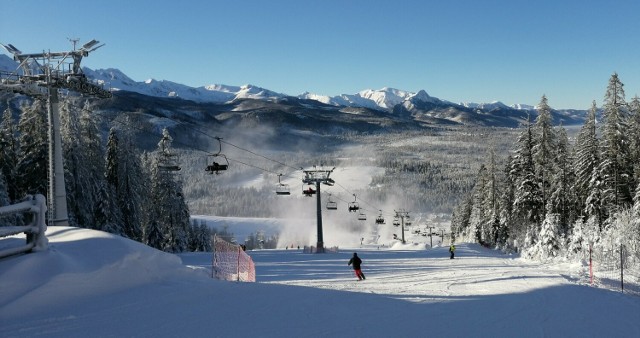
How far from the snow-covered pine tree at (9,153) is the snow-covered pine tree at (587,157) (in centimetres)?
4677

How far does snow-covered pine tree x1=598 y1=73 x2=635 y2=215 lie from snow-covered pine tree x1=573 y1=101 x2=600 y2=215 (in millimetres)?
1212

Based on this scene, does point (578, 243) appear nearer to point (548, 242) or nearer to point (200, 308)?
point (548, 242)

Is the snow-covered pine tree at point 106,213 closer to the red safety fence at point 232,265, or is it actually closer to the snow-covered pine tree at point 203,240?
the red safety fence at point 232,265

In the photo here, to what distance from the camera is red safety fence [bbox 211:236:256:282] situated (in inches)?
702

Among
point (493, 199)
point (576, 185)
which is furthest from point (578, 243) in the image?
point (493, 199)

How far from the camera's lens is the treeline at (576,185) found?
3666cm

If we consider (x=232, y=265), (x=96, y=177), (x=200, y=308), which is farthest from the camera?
(x=96, y=177)

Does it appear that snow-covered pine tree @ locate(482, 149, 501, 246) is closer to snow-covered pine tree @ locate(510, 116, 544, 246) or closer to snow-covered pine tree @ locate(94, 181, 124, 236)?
snow-covered pine tree @ locate(510, 116, 544, 246)

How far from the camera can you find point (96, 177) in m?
39.2

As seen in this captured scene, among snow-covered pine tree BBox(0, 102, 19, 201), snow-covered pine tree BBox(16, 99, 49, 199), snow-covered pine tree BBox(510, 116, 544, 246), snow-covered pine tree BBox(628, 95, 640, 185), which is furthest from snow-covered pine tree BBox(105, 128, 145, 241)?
snow-covered pine tree BBox(628, 95, 640, 185)

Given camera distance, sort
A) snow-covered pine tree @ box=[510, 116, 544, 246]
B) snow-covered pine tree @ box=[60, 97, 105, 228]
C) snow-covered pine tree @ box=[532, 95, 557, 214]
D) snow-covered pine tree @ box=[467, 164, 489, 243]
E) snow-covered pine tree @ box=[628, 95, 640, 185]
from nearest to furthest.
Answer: snow-covered pine tree @ box=[60, 97, 105, 228] < snow-covered pine tree @ box=[628, 95, 640, 185] < snow-covered pine tree @ box=[532, 95, 557, 214] < snow-covered pine tree @ box=[510, 116, 544, 246] < snow-covered pine tree @ box=[467, 164, 489, 243]

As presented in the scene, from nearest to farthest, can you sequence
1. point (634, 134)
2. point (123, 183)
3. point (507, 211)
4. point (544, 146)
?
point (634, 134)
point (123, 183)
point (544, 146)
point (507, 211)

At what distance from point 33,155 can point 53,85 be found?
19684 millimetres

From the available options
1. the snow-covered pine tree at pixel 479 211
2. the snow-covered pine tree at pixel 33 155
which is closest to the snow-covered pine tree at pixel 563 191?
the snow-covered pine tree at pixel 479 211
